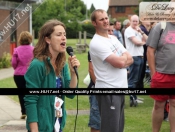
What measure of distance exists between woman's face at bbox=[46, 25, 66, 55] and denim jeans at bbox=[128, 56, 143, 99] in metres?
2.39

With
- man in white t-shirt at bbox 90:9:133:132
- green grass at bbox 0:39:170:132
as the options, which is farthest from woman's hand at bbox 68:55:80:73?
green grass at bbox 0:39:170:132

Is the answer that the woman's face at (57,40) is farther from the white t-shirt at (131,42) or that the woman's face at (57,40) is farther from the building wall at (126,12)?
the white t-shirt at (131,42)

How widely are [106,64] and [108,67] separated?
0.09 feet

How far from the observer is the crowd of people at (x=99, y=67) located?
2.72 meters

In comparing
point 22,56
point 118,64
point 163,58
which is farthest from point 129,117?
point 118,64

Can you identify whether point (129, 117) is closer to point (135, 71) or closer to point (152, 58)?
point (135, 71)

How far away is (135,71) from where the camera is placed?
225 inches

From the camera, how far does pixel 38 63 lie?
8.84 feet

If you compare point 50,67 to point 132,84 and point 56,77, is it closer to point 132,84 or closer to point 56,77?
point 56,77

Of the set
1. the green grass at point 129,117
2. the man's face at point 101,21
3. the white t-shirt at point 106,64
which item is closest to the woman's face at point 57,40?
the white t-shirt at point 106,64

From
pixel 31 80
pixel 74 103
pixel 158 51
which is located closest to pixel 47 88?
pixel 31 80

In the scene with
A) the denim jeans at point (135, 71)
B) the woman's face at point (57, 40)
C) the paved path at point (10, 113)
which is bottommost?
the paved path at point (10, 113)

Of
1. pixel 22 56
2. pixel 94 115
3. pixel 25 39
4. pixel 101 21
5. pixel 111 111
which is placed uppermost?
pixel 101 21

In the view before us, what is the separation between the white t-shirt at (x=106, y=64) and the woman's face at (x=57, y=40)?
752mm
